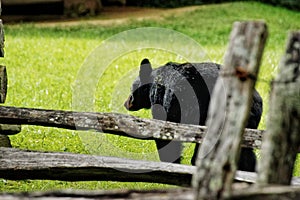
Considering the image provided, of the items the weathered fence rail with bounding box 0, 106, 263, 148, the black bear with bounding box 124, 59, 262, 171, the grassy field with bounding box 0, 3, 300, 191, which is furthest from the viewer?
the grassy field with bounding box 0, 3, 300, 191

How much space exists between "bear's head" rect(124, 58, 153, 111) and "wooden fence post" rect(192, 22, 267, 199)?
3.30 m

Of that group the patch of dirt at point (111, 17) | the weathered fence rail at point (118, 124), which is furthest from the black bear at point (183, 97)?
the patch of dirt at point (111, 17)

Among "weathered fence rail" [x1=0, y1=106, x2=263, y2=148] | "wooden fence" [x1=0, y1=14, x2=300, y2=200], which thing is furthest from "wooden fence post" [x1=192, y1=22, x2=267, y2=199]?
"weathered fence rail" [x1=0, y1=106, x2=263, y2=148]

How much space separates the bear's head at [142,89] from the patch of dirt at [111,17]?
999cm

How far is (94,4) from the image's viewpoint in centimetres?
1791

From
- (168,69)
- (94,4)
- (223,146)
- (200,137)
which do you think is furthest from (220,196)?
(94,4)

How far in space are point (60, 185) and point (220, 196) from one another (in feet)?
11.2

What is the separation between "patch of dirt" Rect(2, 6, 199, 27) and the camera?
16.4m

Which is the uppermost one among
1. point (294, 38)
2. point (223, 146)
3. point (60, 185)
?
point (294, 38)

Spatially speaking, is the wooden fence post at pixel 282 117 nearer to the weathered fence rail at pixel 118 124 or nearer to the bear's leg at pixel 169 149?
the weathered fence rail at pixel 118 124

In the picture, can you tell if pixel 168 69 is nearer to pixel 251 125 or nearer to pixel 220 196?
pixel 251 125

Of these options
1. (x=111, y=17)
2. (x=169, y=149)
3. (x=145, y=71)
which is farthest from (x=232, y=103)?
(x=111, y=17)

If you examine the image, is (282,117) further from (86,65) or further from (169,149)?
(86,65)

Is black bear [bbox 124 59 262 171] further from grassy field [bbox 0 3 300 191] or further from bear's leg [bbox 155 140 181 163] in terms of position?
grassy field [bbox 0 3 300 191]
